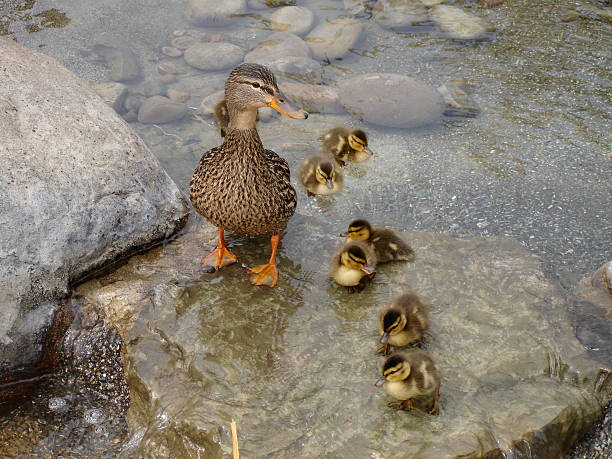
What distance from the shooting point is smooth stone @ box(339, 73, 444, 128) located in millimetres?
5363

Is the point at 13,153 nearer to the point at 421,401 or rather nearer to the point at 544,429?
the point at 421,401

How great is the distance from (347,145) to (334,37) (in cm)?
254

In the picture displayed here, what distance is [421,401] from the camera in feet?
8.64

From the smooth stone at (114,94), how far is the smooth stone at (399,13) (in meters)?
2.80

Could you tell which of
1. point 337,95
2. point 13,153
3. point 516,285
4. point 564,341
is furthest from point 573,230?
point 13,153

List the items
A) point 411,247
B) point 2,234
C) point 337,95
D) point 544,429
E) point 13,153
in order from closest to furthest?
point 544,429
point 2,234
point 13,153
point 411,247
point 337,95

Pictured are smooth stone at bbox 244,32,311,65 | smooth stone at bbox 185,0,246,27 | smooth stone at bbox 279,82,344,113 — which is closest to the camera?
smooth stone at bbox 279,82,344,113

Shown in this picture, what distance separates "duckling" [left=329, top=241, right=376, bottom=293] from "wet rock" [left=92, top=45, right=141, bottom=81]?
3893mm

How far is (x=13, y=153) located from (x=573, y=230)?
11.1 feet

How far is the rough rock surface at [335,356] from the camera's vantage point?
252 centimetres

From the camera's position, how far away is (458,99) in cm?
560

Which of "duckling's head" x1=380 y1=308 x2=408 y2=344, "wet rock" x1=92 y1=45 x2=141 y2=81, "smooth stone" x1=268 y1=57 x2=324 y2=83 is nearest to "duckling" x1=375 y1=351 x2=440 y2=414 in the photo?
"duckling's head" x1=380 y1=308 x2=408 y2=344

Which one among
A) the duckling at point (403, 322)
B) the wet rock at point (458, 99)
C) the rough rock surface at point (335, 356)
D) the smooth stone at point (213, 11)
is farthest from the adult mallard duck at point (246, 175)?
the smooth stone at point (213, 11)

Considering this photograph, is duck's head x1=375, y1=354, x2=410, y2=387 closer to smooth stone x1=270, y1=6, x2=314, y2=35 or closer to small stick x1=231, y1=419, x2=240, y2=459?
small stick x1=231, y1=419, x2=240, y2=459
